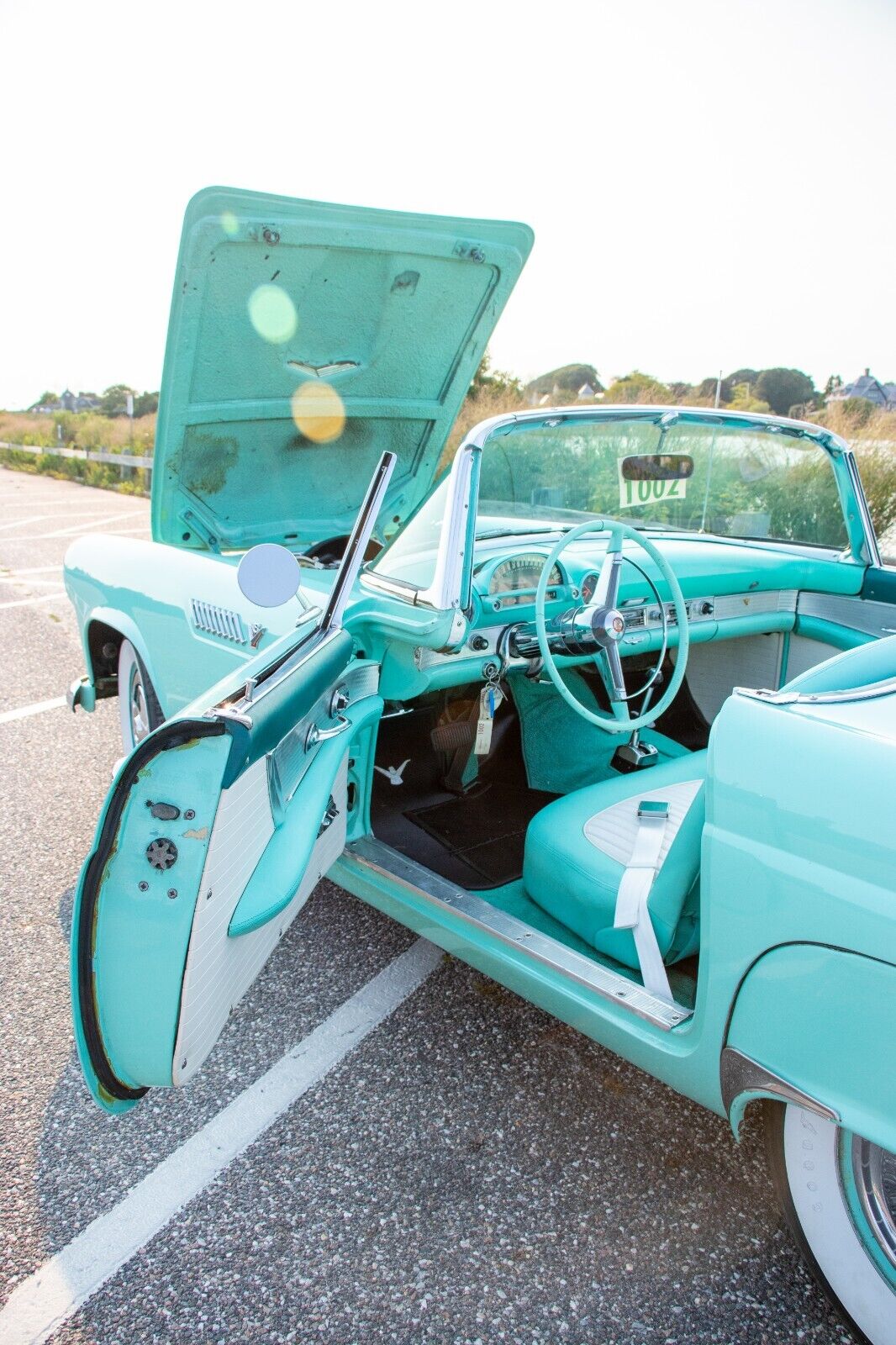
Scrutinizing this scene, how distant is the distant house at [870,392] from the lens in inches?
363

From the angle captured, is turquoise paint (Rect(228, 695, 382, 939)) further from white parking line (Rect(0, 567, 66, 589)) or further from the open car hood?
white parking line (Rect(0, 567, 66, 589))

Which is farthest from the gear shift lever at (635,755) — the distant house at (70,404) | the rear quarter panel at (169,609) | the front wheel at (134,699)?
Result: the distant house at (70,404)

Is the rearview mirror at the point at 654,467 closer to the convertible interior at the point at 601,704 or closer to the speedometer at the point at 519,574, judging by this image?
the convertible interior at the point at 601,704

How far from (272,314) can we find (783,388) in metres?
11.3

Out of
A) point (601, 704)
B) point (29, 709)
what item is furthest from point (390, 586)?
point (29, 709)

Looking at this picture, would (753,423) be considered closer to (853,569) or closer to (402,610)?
(853,569)

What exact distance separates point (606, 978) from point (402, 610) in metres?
1.14

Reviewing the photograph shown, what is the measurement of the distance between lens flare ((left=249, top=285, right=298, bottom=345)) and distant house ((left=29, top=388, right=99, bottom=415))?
38.8m

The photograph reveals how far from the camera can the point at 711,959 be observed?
1.65 metres

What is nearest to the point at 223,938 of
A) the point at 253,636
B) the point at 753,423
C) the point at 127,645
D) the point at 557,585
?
the point at 253,636

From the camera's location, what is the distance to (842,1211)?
5.32ft

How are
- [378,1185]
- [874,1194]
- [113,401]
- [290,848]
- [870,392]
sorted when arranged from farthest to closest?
[113,401]
[870,392]
[378,1185]
[290,848]
[874,1194]

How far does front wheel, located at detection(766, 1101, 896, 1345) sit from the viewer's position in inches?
62.3

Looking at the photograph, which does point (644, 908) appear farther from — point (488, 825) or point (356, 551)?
point (488, 825)
